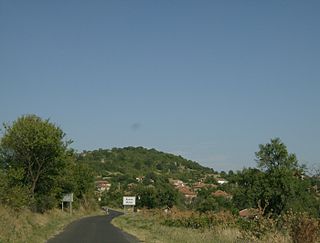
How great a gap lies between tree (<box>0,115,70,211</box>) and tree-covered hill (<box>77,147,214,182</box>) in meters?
114

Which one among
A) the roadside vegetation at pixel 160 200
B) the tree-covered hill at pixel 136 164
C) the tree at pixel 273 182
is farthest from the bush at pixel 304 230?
the tree-covered hill at pixel 136 164

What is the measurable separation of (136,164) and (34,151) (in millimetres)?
136720

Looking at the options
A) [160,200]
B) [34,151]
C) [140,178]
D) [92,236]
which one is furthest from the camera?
[140,178]

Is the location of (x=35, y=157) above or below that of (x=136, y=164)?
below

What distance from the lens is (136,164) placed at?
182 meters

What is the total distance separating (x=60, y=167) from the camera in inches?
1873

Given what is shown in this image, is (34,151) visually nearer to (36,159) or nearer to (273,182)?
(36,159)

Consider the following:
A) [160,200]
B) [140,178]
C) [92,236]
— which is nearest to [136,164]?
[140,178]

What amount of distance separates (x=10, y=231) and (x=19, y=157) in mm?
24400

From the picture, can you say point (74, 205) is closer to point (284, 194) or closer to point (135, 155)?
point (284, 194)

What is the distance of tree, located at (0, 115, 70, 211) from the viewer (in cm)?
4450

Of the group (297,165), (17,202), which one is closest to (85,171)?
(297,165)

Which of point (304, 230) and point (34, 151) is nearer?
point (304, 230)

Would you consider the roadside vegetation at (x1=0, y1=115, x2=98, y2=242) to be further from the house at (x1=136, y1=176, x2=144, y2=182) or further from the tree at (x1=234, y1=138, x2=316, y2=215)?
the house at (x1=136, y1=176, x2=144, y2=182)
